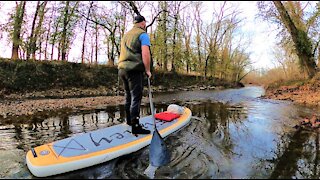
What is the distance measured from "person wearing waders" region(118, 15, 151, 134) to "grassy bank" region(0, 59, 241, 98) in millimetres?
13515

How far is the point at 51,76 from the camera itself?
18859 millimetres

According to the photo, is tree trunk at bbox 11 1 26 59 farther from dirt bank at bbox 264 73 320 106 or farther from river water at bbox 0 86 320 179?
dirt bank at bbox 264 73 320 106

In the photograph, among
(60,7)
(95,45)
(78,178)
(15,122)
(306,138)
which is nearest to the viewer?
(78,178)

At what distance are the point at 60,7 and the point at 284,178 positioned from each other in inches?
910

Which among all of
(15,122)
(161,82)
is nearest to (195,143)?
(15,122)

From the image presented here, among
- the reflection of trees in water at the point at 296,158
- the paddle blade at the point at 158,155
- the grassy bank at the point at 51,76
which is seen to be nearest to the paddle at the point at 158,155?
the paddle blade at the point at 158,155

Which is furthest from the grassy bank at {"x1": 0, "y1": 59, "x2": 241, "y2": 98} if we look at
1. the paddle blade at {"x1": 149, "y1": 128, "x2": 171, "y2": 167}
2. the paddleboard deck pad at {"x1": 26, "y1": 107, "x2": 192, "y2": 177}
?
the paddle blade at {"x1": 149, "y1": 128, "x2": 171, "y2": 167}

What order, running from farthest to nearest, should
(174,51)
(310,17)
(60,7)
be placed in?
(174,51) < (60,7) < (310,17)

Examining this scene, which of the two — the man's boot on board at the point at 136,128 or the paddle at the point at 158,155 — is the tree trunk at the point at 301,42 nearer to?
the man's boot on board at the point at 136,128

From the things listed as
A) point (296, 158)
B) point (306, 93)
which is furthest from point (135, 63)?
point (306, 93)

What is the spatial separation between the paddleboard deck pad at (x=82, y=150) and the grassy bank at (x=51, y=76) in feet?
44.2

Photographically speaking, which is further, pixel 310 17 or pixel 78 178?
pixel 310 17

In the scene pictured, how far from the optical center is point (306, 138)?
4.75 m

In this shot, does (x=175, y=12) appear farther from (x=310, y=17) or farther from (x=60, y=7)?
(x=310, y=17)
